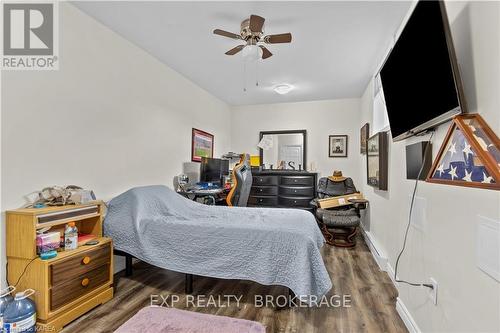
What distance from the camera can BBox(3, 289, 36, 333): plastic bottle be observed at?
61.2 inches

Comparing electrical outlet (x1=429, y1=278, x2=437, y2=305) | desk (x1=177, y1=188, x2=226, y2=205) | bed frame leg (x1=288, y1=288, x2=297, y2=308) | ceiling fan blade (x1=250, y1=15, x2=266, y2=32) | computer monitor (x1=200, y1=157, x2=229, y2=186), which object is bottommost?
bed frame leg (x1=288, y1=288, x2=297, y2=308)

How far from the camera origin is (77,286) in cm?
189

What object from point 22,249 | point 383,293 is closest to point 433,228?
point 383,293

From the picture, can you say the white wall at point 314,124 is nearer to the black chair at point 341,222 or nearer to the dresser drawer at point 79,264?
the black chair at point 341,222

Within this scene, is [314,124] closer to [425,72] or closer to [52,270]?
[425,72]

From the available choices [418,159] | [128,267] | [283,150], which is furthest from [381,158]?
[128,267]

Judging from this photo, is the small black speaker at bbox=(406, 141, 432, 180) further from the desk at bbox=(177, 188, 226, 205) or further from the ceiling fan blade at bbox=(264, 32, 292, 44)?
the desk at bbox=(177, 188, 226, 205)

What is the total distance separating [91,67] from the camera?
240 centimetres

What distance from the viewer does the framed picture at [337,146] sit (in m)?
5.03

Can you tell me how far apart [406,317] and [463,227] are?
3.53 feet

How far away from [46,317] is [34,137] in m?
1.32

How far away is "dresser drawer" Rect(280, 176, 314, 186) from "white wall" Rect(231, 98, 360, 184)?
24.1 inches

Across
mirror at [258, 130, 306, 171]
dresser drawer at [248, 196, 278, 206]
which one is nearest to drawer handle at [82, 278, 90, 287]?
dresser drawer at [248, 196, 278, 206]

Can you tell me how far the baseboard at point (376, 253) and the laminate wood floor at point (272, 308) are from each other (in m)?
0.08
